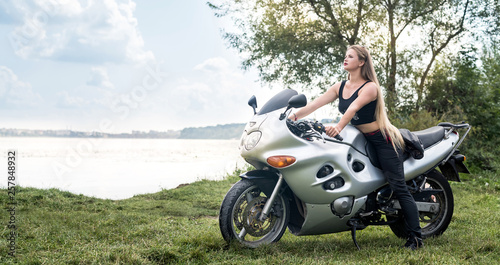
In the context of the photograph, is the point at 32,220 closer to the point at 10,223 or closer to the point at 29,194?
the point at 10,223

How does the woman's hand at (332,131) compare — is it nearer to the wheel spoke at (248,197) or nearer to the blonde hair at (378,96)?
the blonde hair at (378,96)

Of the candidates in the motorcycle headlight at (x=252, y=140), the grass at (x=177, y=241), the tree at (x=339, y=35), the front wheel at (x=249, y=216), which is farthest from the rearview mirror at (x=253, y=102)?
the tree at (x=339, y=35)

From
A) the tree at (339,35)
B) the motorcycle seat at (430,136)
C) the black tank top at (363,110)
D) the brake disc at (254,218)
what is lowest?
the brake disc at (254,218)

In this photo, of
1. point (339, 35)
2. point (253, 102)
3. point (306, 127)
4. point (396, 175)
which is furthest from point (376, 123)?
point (339, 35)

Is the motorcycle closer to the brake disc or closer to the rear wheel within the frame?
the brake disc

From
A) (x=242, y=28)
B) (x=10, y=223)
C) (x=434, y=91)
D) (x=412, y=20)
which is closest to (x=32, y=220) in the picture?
(x=10, y=223)

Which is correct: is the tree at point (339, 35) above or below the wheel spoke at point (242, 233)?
above

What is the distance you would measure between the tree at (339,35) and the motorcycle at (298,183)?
10.0 metres

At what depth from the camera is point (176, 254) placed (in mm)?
3625

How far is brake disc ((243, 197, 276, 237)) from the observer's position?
12.7 ft

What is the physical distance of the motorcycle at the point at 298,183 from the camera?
3.81m

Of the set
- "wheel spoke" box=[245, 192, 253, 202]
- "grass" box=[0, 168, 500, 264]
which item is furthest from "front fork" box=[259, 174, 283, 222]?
→ "grass" box=[0, 168, 500, 264]

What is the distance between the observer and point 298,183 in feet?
12.6

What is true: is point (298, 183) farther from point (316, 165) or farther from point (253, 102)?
point (253, 102)
